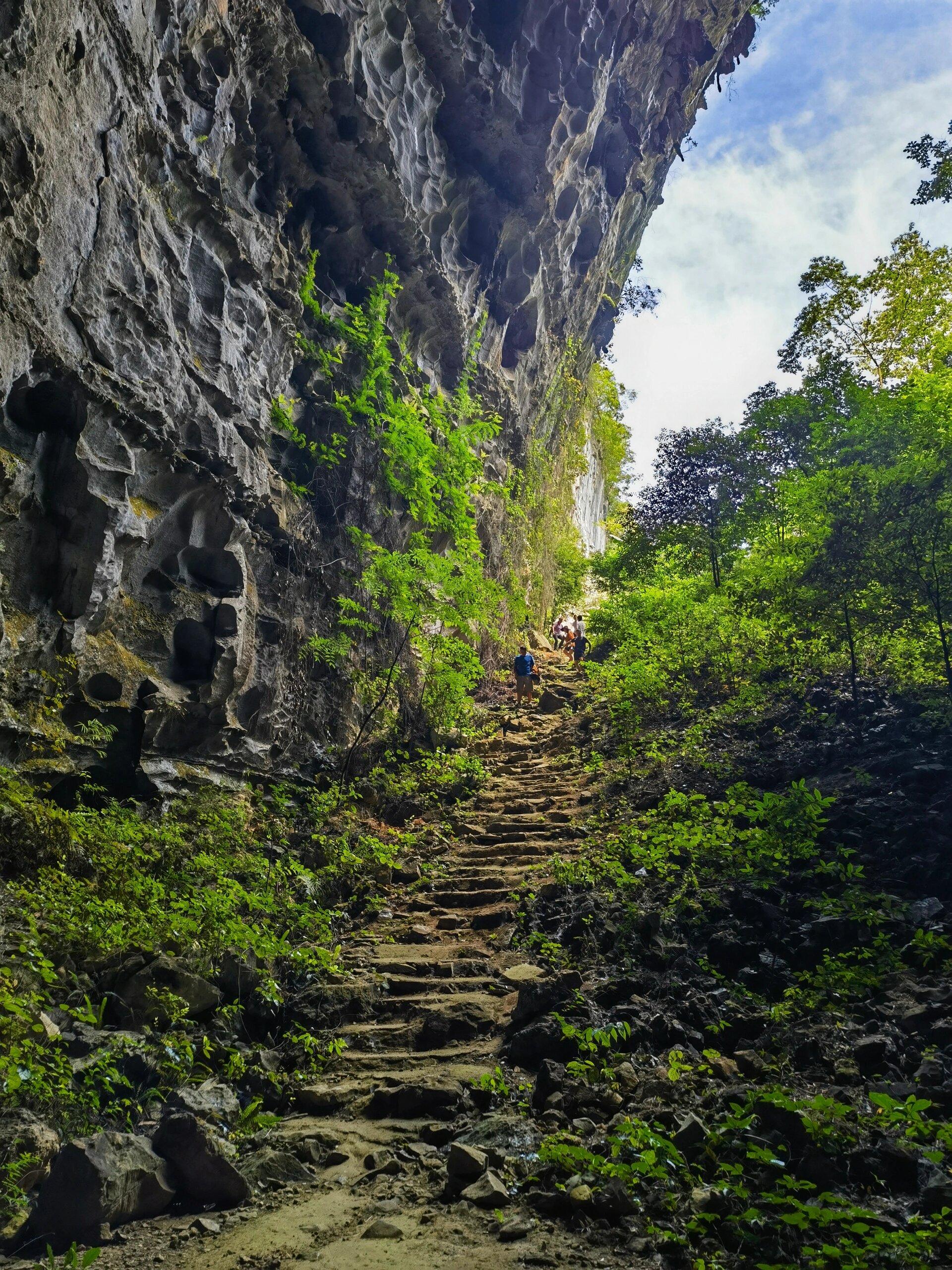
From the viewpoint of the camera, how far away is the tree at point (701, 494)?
58.4ft

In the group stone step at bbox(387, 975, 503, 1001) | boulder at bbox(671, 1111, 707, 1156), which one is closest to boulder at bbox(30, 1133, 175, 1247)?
boulder at bbox(671, 1111, 707, 1156)

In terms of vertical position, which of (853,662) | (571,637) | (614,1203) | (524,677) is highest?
(571,637)

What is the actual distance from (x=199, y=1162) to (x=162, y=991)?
1376 mm

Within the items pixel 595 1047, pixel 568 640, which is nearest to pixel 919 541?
pixel 595 1047

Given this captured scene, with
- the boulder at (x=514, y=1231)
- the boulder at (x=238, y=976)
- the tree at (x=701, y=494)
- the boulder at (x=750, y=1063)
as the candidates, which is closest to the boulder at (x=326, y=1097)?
the boulder at (x=238, y=976)

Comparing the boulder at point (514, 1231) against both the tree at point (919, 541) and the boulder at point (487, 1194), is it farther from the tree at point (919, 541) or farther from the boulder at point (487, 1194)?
the tree at point (919, 541)

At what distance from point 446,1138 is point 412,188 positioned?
14.7 meters

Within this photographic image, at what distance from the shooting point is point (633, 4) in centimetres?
2134

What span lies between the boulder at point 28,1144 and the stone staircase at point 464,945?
2177 millimetres

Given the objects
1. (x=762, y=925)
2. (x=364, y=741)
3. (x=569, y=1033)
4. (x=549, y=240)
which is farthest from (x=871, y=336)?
(x=569, y=1033)

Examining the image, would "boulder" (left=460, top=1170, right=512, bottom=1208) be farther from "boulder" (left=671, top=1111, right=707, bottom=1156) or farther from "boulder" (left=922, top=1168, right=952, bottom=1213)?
"boulder" (left=922, top=1168, right=952, bottom=1213)

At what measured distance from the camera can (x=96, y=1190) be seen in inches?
135

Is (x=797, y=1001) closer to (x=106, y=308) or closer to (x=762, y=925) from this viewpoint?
(x=762, y=925)

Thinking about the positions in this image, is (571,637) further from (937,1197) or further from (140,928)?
(937,1197)
